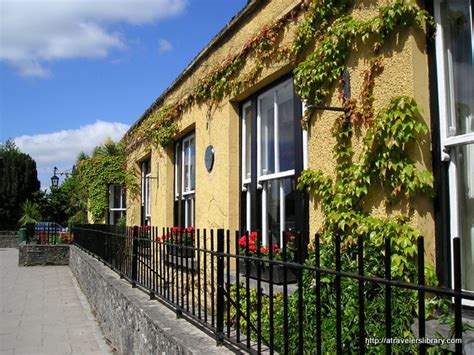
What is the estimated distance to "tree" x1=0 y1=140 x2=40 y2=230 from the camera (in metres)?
38.4

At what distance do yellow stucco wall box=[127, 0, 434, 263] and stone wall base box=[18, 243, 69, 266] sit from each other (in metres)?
6.60

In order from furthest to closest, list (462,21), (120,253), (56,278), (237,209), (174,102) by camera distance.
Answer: (56,278)
(174,102)
(120,253)
(237,209)
(462,21)

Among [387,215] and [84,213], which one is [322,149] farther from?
[84,213]

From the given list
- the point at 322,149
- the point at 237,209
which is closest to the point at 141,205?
the point at 237,209

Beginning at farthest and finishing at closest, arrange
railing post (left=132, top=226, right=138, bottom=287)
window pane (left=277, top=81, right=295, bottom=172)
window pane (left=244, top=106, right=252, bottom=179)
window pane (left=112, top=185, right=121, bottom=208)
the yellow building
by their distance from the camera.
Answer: window pane (left=112, top=185, right=121, bottom=208)
window pane (left=244, top=106, right=252, bottom=179)
railing post (left=132, top=226, right=138, bottom=287)
window pane (left=277, top=81, right=295, bottom=172)
the yellow building

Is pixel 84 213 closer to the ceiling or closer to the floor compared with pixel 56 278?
closer to the ceiling

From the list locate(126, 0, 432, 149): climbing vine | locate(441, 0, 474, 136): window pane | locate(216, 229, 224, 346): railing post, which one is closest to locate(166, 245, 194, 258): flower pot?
locate(216, 229, 224, 346): railing post

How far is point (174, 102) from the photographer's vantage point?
9.63m

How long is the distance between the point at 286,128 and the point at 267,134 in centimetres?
46

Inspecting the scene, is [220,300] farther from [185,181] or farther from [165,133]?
[165,133]

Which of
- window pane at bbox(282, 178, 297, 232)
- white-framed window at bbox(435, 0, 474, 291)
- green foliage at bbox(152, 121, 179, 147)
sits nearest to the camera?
white-framed window at bbox(435, 0, 474, 291)

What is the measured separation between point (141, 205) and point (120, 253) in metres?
6.24

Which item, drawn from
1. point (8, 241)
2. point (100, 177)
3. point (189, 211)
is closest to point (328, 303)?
point (189, 211)

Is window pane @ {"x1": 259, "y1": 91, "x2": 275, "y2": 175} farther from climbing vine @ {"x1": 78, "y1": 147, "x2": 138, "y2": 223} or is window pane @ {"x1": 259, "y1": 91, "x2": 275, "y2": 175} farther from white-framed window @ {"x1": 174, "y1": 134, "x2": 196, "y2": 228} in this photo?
climbing vine @ {"x1": 78, "y1": 147, "x2": 138, "y2": 223}
